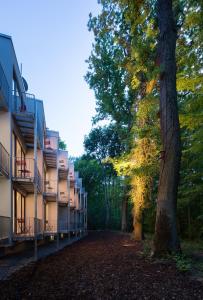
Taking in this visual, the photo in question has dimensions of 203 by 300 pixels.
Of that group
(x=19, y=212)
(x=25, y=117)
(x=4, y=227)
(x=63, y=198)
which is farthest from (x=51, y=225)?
(x=4, y=227)

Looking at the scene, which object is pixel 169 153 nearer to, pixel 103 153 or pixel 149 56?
pixel 149 56

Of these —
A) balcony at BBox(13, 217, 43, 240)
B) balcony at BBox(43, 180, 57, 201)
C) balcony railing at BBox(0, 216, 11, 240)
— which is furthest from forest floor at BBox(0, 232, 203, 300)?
balcony at BBox(43, 180, 57, 201)

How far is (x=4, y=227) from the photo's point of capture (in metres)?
13.1

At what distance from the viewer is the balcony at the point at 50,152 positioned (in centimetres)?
2270

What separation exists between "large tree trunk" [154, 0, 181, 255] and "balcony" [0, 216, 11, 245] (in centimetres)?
621

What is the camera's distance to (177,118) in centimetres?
961

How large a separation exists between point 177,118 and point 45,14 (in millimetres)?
7315

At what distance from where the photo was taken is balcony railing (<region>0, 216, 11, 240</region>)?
41.5 ft

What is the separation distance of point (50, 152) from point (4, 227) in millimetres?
9974

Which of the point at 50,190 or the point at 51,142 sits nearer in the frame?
the point at 50,190

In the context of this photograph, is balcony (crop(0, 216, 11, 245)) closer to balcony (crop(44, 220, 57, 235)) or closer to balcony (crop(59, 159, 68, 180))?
balcony (crop(44, 220, 57, 235))

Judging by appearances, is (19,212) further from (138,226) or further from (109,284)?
(109,284)

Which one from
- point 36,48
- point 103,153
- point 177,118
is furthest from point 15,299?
point 103,153

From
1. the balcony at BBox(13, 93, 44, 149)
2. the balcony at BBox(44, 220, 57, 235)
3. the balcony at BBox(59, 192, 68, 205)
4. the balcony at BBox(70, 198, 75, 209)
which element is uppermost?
the balcony at BBox(13, 93, 44, 149)
